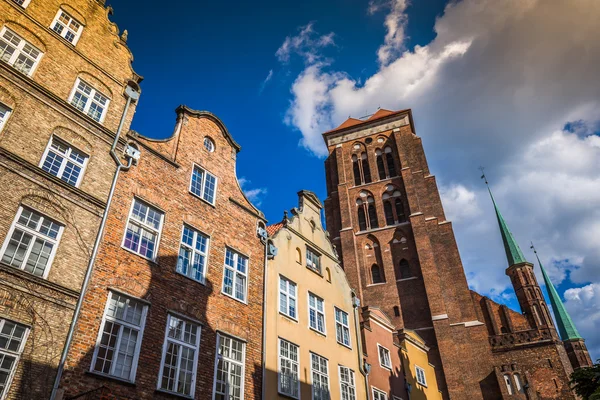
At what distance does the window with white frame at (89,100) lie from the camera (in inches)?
538

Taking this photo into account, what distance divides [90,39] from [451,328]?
30027 mm

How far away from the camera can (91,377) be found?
33.4 feet

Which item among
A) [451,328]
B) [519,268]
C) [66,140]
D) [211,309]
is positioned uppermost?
[519,268]

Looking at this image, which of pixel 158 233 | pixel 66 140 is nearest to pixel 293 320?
pixel 158 233

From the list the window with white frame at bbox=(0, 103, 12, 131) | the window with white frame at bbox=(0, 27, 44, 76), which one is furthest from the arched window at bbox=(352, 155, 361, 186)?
the window with white frame at bbox=(0, 103, 12, 131)

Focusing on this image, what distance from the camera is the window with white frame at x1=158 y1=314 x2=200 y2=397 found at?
11781 millimetres

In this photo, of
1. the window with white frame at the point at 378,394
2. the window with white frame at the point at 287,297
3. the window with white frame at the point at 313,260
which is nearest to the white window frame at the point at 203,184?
the window with white frame at the point at 287,297

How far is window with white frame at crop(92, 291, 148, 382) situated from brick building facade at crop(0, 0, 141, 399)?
0.90 metres

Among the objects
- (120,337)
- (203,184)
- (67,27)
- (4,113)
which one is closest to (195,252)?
(203,184)

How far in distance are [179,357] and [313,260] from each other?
905 centimetres

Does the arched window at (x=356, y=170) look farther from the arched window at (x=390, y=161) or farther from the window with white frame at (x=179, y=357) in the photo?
the window with white frame at (x=179, y=357)

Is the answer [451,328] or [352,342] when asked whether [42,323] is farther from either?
[451,328]

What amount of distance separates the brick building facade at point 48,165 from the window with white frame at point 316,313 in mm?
9045

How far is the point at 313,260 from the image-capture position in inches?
803
